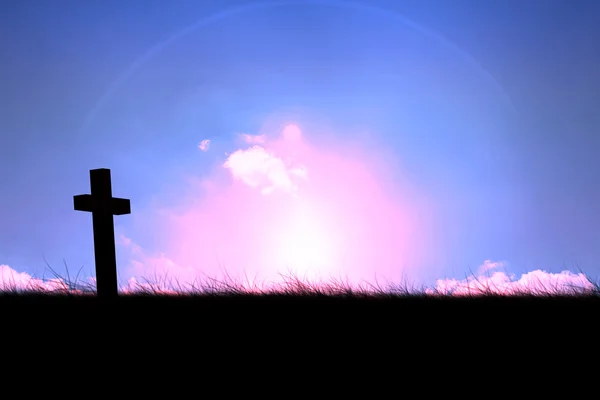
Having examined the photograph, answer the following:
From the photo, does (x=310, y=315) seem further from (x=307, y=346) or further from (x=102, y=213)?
(x=102, y=213)

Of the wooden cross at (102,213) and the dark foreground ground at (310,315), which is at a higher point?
the wooden cross at (102,213)

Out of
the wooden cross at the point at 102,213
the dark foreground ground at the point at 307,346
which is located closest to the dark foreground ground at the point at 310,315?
the dark foreground ground at the point at 307,346

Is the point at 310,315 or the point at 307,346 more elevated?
the point at 310,315

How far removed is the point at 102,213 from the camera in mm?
8055

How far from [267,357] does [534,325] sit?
3.04 metres

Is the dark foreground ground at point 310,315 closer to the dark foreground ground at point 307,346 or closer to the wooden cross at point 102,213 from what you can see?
the dark foreground ground at point 307,346

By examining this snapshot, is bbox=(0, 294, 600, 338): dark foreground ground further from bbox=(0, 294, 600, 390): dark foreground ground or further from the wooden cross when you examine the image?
the wooden cross

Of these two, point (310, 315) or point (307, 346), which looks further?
point (310, 315)

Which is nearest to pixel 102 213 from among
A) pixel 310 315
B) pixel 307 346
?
pixel 310 315

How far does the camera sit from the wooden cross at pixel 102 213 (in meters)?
7.98

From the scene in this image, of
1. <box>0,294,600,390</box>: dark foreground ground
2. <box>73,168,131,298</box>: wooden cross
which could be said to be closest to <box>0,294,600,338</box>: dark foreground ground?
<box>0,294,600,390</box>: dark foreground ground

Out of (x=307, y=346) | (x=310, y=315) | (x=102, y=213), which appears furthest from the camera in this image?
(x=102, y=213)

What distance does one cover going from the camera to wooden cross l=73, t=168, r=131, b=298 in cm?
798

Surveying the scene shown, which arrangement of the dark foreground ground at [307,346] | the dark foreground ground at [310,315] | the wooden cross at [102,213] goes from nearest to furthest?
the dark foreground ground at [307,346]
the dark foreground ground at [310,315]
the wooden cross at [102,213]
